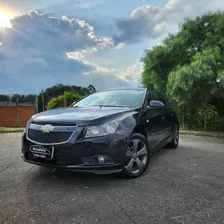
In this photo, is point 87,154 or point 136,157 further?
point 136,157

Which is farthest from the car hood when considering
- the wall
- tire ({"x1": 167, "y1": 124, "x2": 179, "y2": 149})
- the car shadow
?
the wall

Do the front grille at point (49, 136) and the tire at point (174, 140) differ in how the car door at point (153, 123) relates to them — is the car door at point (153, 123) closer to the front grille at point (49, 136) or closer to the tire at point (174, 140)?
the tire at point (174, 140)

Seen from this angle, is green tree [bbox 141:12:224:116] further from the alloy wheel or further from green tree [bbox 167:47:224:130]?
the alloy wheel

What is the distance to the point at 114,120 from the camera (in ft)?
9.73

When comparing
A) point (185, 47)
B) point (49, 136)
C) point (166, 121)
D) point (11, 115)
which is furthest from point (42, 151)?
point (11, 115)

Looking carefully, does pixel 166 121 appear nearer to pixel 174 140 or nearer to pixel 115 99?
pixel 174 140

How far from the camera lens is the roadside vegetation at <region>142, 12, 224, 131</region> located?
817cm

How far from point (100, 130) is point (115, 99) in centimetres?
141

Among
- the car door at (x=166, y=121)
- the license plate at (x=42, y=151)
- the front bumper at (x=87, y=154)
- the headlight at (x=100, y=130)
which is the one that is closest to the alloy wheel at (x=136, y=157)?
the front bumper at (x=87, y=154)

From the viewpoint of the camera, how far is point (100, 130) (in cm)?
Answer: 280

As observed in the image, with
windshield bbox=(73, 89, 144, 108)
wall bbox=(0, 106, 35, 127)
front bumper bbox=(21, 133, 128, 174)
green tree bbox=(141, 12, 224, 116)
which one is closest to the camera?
front bumper bbox=(21, 133, 128, 174)

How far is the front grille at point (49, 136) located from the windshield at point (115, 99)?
1317mm

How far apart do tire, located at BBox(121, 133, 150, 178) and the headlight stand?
422mm

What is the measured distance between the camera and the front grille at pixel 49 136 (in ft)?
9.00
